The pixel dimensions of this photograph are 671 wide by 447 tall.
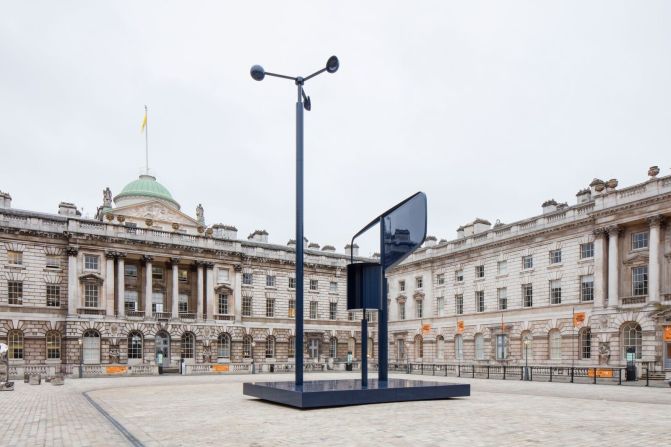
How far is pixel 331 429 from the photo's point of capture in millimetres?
13359

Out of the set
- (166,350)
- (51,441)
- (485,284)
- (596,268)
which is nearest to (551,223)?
(596,268)

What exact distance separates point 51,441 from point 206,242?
45850mm

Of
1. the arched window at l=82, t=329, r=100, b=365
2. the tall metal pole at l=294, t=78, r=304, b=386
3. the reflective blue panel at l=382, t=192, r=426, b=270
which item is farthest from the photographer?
the arched window at l=82, t=329, r=100, b=365

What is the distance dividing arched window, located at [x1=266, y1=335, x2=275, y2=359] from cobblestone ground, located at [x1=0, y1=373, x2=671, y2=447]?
127 feet

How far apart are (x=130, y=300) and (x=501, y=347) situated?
33482 mm

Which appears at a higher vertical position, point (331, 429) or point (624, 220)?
point (624, 220)

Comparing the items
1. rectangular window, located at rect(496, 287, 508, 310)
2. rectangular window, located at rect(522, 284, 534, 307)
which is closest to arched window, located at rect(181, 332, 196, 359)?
rectangular window, located at rect(496, 287, 508, 310)

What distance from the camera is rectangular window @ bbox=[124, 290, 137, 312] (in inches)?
2126

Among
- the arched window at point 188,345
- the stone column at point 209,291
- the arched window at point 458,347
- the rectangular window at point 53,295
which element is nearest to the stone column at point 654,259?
the arched window at point 458,347

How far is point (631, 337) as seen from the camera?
39.4 metres

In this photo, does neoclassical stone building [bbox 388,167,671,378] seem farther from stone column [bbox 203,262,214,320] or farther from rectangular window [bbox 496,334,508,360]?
stone column [bbox 203,262,214,320]

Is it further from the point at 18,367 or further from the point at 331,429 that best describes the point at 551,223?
the point at 18,367

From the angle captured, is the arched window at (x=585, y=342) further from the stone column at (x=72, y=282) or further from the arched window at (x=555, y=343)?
the stone column at (x=72, y=282)

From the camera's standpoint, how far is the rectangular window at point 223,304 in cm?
5791
